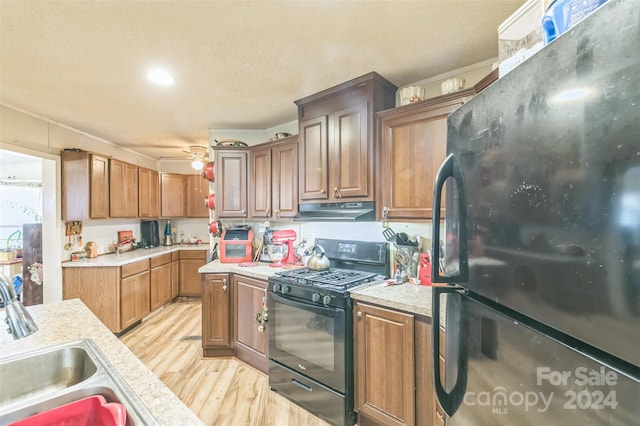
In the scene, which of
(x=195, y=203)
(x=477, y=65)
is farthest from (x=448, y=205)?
(x=195, y=203)

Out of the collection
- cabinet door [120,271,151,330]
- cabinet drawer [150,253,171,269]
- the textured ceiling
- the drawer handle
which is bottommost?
the drawer handle

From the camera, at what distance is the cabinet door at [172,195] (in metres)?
5.05

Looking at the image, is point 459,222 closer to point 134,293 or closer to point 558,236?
point 558,236

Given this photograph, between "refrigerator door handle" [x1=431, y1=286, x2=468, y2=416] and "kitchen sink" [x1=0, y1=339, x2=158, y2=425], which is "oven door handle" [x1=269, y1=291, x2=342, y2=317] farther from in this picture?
"kitchen sink" [x1=0, y1=339, x2=158, y2=425]

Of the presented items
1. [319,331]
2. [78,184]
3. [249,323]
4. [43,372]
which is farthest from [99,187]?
[319,331]

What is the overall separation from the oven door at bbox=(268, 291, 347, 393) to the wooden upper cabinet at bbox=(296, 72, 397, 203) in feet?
2.97

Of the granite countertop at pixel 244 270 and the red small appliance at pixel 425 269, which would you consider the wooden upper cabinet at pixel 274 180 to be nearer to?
the granite countertop at pixel 244 270

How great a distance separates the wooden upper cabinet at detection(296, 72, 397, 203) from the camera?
7.17ft

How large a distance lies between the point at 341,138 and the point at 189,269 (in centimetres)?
391

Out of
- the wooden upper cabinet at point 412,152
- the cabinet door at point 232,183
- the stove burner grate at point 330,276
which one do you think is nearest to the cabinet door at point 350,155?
the wooden upper cabinet at point 412,152

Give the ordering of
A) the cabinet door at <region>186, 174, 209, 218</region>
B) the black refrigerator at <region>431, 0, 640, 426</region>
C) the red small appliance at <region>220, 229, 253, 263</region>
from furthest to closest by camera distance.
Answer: the cabinet door at <region>186, 174, 209, 218</region>, the red small appliance at <region>220, 229, 253, 263</region>, the black refrigerator at <region>431, 0, 640, 426</region>

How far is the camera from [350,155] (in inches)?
89.9

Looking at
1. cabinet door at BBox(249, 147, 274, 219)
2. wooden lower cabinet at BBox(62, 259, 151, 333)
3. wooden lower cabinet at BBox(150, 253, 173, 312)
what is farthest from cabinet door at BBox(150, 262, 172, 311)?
cabinet door at BBox(249, 147, 274, 219)

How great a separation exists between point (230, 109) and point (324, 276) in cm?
196
